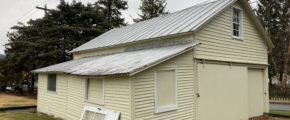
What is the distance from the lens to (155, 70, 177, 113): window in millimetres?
9641

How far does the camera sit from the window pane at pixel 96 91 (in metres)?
10.7

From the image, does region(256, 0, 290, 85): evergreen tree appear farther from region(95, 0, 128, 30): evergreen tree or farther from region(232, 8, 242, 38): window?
region(232, 8, 242, 38): window

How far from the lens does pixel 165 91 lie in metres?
9.90

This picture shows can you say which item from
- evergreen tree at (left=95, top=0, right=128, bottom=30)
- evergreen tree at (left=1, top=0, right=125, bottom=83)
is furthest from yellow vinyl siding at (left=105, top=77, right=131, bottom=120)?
evergreen tree at (left=95, top=0, right=128, bottom=30)

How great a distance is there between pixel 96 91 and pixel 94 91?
197 millimetres

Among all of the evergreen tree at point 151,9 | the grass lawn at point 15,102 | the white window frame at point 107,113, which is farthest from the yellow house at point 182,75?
the evergreen tree at point 151,9

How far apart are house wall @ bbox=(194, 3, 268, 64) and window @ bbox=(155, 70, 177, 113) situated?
1.82m

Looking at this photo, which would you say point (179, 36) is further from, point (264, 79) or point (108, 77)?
point (264, 79)

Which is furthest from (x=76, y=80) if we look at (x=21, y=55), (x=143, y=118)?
(x=21, y=55)

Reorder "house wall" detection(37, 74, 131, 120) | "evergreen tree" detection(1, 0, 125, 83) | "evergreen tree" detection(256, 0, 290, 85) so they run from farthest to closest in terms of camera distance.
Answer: "evergreen tree" detection(256, 0, 290, 85), "evergreen tree" detection(1, 0, 125, 83), "house wall" detection(37, 74, 131, 120)

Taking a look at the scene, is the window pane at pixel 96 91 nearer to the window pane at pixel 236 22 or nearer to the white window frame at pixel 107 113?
the white window frame at pixel 107 113

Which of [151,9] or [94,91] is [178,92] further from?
[151,9]

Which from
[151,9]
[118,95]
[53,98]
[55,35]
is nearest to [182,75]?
[118,95]

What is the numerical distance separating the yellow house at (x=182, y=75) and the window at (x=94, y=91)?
37mm
